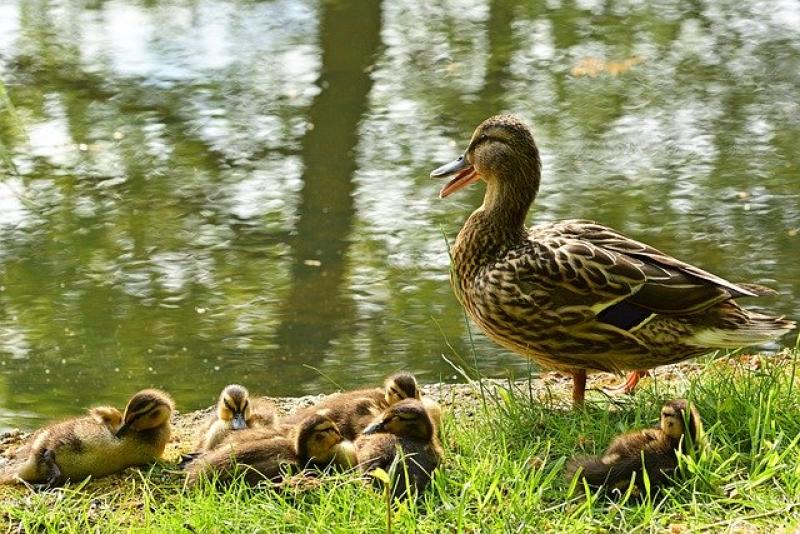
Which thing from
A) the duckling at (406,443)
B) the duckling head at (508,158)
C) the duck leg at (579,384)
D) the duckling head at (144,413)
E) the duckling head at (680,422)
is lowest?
the duck leg at (579,384)

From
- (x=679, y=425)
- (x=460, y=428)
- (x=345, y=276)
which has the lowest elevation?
(x=345, y=276)

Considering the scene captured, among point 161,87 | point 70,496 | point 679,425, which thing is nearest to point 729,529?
point 679,425

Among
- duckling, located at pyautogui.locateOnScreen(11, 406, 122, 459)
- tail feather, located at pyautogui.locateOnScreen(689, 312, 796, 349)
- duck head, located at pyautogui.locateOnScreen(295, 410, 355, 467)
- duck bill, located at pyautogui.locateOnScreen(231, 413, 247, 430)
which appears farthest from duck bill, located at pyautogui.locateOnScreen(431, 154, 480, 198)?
duckling, located at pyautogui.locateOnScreen(11, 406, 122, 459)

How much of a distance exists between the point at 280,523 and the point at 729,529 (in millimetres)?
1511

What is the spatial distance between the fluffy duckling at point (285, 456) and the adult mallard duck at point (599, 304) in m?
1.02

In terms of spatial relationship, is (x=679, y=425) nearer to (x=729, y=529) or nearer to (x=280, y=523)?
(x=729, y=529)

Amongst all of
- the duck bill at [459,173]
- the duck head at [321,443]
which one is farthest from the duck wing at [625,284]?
the duck head at [321,443]

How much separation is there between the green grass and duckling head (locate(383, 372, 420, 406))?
222 mm

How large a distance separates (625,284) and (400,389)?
101 centimetres

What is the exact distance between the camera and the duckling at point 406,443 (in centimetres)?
495

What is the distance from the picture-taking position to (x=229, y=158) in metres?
10.2

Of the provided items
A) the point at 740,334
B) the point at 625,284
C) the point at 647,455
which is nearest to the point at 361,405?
the point at 625,284

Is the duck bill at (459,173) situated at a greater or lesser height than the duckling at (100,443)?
greater

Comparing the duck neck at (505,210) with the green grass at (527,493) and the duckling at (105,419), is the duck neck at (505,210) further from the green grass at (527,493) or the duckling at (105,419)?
the duckling at (105,419)
